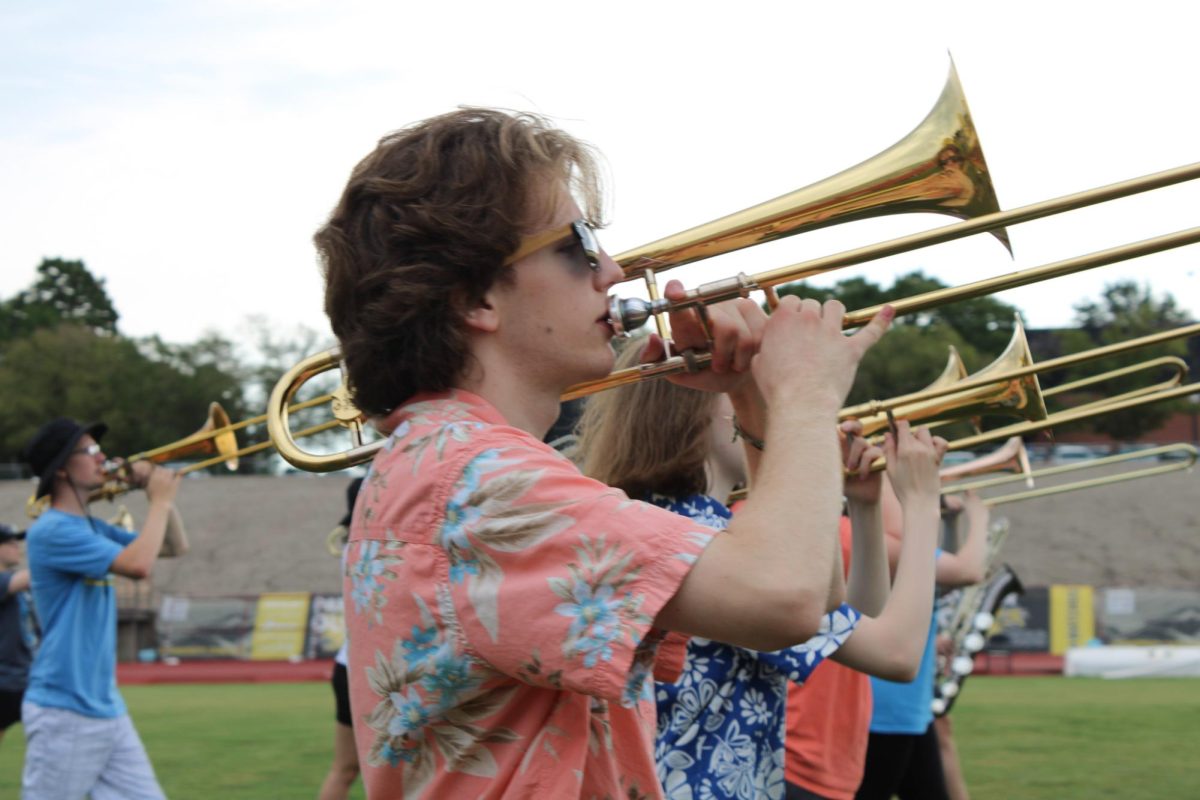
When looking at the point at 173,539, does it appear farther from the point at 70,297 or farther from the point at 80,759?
the point at 70,297

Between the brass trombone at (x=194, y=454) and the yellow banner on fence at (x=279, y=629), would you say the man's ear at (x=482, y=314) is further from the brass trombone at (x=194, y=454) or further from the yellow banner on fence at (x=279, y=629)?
the yellow banner on fence at (x=279, y=629)

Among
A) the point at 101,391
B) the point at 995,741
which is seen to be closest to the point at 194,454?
the point at 995,741

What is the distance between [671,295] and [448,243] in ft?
1.80

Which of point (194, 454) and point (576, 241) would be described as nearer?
point (576, 241)

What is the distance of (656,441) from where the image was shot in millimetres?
3760

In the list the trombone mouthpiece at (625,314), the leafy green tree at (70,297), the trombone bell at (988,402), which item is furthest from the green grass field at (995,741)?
the leafy green tree at (70,297)

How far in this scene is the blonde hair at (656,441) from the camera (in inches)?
147

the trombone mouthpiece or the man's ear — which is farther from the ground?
the man's ear

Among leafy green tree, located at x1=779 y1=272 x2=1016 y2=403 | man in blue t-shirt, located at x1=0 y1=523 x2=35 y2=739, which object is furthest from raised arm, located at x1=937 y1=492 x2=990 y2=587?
leafy green tree, located at x1=779 y1=272 x2=1016 y2=403

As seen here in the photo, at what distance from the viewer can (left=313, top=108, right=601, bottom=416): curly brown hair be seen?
2389mm

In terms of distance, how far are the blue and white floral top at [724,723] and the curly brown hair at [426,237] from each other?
1.38 meters

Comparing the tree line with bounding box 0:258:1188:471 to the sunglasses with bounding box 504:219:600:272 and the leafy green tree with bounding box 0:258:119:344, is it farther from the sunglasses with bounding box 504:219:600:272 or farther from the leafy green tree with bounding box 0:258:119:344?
the sunglasses with bounding box 504:219:600:272

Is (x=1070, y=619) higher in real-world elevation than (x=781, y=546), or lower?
lower

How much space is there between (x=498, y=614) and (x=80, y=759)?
564 centimetres
